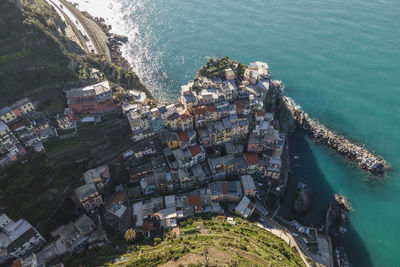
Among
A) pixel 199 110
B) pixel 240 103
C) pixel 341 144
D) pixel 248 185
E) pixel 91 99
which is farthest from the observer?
pixel 341 144

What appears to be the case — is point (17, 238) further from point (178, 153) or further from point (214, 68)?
point (214, 68)

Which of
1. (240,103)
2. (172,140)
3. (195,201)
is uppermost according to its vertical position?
(240,103)

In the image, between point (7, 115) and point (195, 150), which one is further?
point (195, 150)

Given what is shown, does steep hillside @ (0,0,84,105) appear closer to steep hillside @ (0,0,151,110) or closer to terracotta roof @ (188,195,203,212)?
steep hillside @ (0,0,151,110)

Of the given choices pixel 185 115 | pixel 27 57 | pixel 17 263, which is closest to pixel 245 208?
pixel 185 115

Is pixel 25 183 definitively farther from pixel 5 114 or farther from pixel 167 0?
pixel 167 0

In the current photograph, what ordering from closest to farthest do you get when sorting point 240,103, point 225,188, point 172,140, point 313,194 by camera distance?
point 225,188
point 172,140
point 313,194
point 240,103
